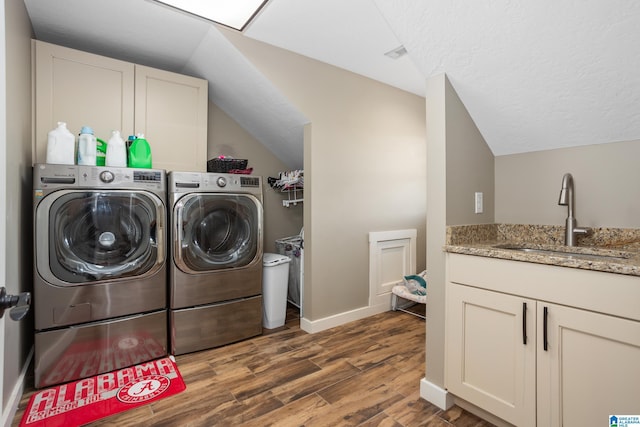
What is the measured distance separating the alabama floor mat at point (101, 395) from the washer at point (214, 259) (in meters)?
0.28

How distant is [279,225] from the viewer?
357cm

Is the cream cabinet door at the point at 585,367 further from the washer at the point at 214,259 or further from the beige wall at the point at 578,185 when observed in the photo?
the washer at the point at 214,259

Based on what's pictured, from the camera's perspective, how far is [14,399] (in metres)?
1.58

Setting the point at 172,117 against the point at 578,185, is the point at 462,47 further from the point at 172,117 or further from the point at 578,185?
the point at 172,117

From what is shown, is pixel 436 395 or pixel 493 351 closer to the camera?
pixel 493 351

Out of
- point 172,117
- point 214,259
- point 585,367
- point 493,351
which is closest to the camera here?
point 585,367

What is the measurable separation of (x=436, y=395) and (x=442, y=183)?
3.70 feet

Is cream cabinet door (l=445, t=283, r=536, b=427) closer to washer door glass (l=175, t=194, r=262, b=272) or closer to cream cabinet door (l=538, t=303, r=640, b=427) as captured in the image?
cream cabinet door (l=538, t=303, r=640, b=427)

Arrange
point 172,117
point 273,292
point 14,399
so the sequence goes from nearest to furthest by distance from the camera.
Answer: point 14,399 < point 172,117 < point 273,292

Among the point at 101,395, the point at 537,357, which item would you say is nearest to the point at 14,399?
the point at 101,395

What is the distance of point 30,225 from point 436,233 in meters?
2.50

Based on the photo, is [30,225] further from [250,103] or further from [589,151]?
[589,151]

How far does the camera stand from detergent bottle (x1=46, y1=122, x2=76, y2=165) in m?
1.92

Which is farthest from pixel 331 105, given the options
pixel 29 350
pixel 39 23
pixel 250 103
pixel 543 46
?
pixel 29 350
